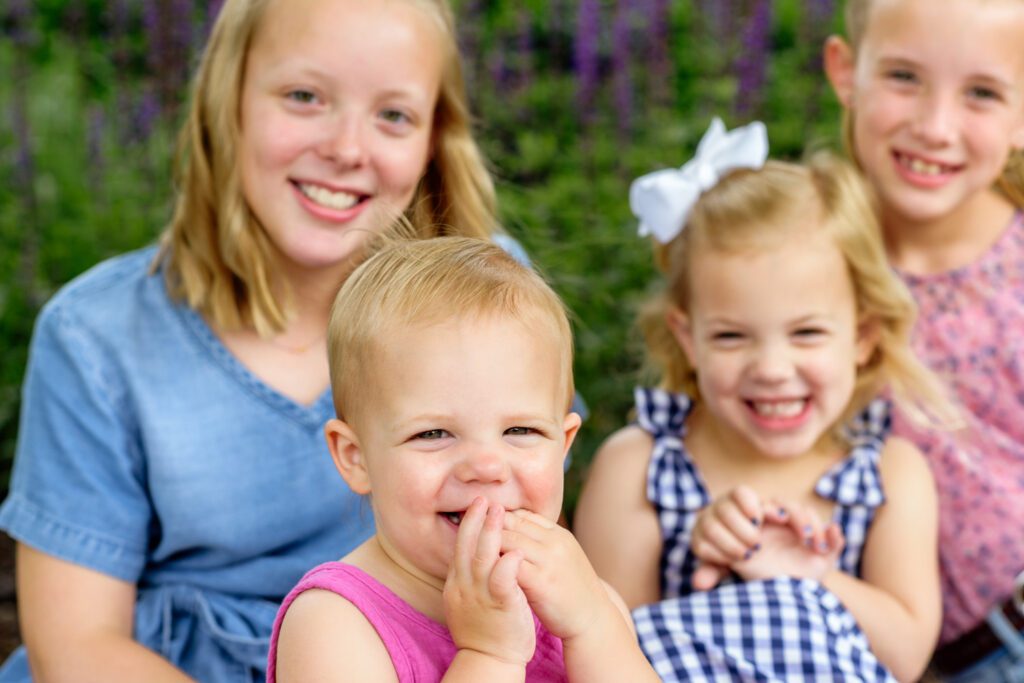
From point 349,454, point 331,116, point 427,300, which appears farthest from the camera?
point 331,116

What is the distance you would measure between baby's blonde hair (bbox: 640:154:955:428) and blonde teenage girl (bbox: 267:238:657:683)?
0.93 m

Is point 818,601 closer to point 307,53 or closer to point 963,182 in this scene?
point 963,182

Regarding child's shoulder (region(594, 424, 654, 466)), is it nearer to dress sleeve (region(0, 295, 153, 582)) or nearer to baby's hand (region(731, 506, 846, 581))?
baby's hand (region(731, 506, 846, 581))

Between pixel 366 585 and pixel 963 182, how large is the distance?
1.73 m

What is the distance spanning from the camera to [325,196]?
2504 mm

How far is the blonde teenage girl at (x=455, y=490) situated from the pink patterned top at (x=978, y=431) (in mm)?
1322

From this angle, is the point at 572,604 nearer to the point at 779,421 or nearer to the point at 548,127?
the point at 779,421

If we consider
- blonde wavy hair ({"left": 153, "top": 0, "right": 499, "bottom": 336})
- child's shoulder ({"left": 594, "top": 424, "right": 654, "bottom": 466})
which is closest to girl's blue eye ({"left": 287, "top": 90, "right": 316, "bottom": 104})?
blonde wavy hair ({"left": 153, "top": 0, "right": 499, "bottom": 336})

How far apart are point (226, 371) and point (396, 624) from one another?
2.98ft

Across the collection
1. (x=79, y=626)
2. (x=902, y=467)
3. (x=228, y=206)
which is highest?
(x=228, y=206)

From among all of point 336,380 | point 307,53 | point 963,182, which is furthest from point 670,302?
point 336,380

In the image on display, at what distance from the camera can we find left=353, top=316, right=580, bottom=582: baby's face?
5.56 ft

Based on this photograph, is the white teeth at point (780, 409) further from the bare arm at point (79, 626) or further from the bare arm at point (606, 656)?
the bare arm at point (79, 626)

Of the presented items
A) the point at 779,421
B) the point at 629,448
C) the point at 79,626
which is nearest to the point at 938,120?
the point at 779,421
